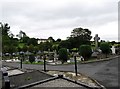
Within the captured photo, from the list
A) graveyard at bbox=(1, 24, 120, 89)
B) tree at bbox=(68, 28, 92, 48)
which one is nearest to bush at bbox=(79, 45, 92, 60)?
graveyard at bbox=(1, 24, 120, 89)

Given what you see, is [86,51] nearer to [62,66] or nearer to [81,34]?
[62,66]

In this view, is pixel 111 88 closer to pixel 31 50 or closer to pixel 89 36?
pixel 31 50

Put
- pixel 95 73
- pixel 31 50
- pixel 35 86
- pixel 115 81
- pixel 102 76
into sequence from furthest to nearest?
pixel 31 50
pixel 95 73
pixel 102 76
pixel 115 81
pixel 35 86

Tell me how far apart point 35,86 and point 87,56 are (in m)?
12.4

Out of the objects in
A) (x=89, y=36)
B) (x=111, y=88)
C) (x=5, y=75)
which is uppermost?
(x=89, y=36)

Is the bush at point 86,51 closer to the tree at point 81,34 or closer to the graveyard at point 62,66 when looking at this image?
the graveyard at point 62,66

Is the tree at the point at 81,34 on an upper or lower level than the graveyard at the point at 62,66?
upper

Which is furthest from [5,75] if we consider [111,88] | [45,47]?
[45,47]

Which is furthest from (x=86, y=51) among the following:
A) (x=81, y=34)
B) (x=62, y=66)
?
(x=81, y=34)

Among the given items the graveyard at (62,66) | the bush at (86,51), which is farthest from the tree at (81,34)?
the bush at (86,51)

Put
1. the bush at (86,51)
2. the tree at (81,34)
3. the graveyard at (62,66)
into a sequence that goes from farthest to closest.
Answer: the tree at (81,34) → the bush at (86,51) → the graveyard at (62,66)

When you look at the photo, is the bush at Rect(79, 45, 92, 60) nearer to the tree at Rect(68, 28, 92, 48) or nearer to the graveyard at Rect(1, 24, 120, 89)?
the graveyard at Rect(1, 24, 120, 89)

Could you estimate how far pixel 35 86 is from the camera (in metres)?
9.12

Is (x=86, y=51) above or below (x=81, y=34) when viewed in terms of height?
below
